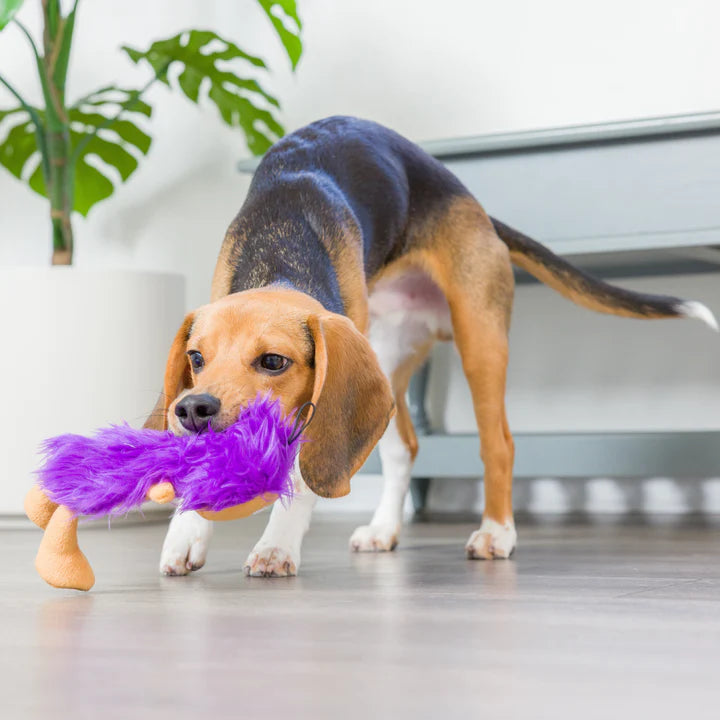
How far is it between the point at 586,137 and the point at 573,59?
106 cm

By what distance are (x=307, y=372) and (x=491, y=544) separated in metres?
0.80

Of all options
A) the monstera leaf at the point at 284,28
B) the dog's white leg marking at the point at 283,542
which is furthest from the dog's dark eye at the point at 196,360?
the monstera leaf at the point at 284,28

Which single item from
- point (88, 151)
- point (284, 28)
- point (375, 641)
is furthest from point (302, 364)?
point (88, 151)

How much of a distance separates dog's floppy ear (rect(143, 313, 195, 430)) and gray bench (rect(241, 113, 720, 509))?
4.75ft

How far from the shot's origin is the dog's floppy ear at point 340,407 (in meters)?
1.93

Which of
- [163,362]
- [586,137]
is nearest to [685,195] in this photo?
[586,137]

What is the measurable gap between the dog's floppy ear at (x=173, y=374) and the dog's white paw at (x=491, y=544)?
827 mm

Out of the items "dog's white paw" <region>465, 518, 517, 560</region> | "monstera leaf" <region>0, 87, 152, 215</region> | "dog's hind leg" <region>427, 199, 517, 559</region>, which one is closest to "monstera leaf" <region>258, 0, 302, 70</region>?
"monstera leaf" <region>0, 87, 152, 215</region>

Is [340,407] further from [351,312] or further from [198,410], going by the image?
[351,312]

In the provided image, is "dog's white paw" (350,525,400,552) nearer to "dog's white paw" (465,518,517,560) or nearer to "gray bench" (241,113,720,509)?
"dog's white paw" (465,518,517,560)

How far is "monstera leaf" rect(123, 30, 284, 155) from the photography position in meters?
3.90

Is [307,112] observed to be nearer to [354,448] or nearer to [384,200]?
[384,200]

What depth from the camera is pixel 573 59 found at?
162 inches

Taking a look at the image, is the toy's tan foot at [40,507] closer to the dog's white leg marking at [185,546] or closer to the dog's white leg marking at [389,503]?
the dog's white leg marking at [185,546]
